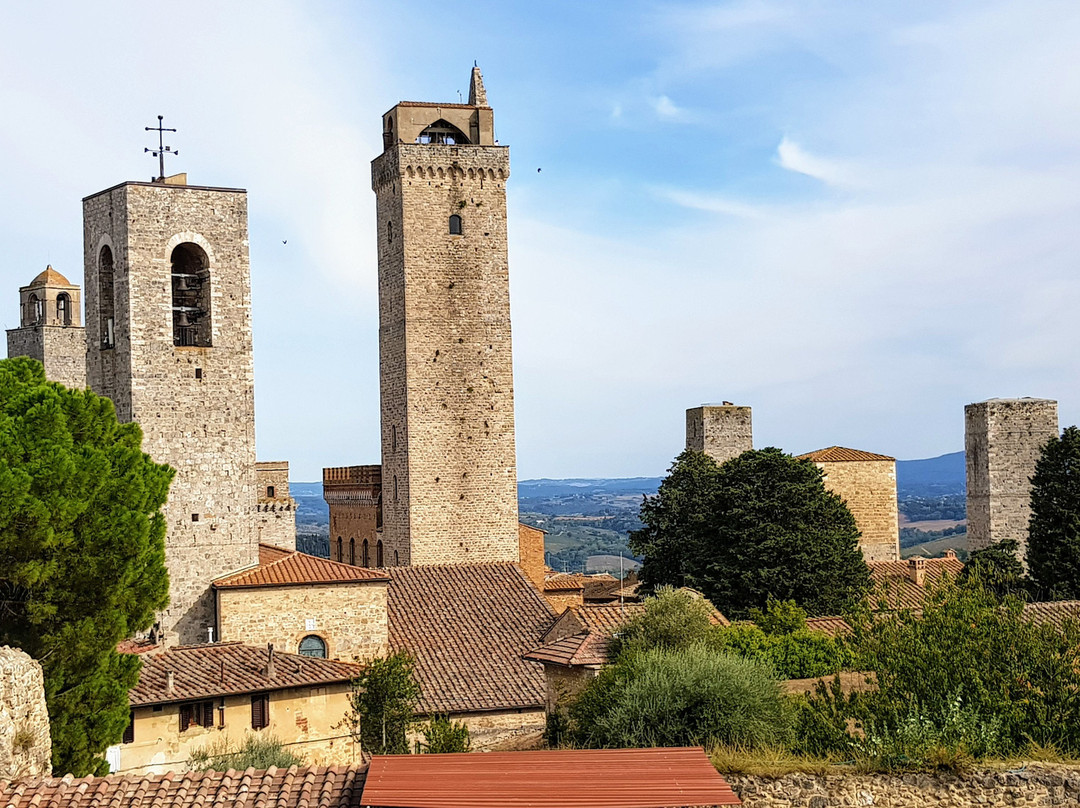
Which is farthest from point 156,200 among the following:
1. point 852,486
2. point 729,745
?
point 852,486

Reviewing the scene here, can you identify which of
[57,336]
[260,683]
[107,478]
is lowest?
[260,683]

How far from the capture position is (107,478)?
55.4 feet

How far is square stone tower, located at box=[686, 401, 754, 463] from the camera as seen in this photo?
4578 cm

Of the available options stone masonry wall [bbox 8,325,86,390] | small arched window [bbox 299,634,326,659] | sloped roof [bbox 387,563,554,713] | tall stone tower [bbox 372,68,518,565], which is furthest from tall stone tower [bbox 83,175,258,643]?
stone masonry wall [bbox 8,325,86,390]

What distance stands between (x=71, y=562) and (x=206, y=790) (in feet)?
19.0

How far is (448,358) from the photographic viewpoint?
3872cm

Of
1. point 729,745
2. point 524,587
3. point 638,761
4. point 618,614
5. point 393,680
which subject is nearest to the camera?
point 638,761

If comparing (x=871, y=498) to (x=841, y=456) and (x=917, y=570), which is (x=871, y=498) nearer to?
(x=841, y=456)

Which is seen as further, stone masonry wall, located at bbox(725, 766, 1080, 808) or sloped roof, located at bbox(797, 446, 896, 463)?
sloped roof, located at bbox(797, 446, 896, 463)

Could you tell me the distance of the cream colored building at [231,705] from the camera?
67.9 ft

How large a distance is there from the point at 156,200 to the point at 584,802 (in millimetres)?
19284

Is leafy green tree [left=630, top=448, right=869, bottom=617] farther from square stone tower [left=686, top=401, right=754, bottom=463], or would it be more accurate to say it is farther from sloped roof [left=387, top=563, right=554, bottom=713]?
square stone tower [left=686, top=401, right=754, bottom=463]

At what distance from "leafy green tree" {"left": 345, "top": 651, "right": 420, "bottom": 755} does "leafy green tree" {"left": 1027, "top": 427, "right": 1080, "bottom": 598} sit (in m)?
17.9

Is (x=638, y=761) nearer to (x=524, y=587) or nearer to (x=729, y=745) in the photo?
(x=729, y=745)
